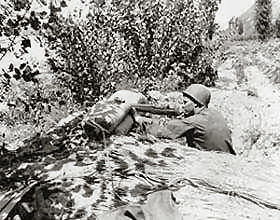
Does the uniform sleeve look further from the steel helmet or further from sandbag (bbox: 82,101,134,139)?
sandbag (bbox: 82,101,134,139)

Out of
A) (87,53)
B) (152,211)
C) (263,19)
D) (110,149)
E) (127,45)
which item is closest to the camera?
(152,211)

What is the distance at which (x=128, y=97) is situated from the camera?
22.1 feet

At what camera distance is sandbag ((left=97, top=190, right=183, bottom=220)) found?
158 inches

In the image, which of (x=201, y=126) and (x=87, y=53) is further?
(x=87, y=53)

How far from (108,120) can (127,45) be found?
6.17m

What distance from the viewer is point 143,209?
4113 mm

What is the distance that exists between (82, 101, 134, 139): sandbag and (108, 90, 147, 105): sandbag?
99mm

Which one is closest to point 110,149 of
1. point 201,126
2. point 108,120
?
point 108,120

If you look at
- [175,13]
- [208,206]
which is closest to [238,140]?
[175,13]

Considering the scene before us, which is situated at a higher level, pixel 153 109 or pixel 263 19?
pixel 263 19

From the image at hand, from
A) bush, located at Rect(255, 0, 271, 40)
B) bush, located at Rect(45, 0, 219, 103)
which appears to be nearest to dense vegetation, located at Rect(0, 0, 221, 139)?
bush, located at Rect(45, 0, 219, 103)

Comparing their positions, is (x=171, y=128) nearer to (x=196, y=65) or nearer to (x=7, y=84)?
(x=7, y=84)

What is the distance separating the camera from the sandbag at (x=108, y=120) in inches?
240

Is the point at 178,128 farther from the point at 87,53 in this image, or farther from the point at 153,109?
the point at 87,53
